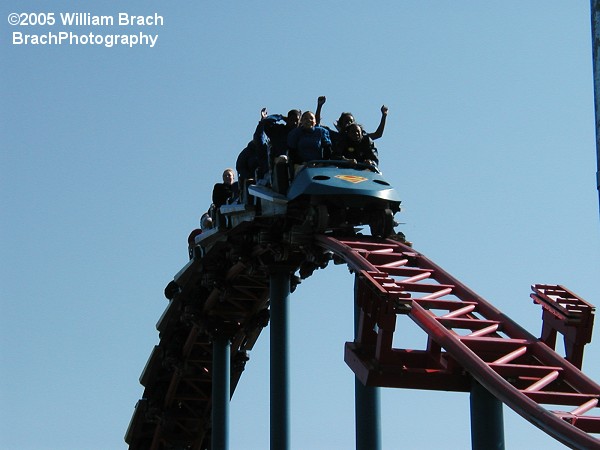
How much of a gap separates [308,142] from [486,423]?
16.8ft

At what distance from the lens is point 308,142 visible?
15.3 metres

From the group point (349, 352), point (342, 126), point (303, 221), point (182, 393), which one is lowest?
point (182, 393)

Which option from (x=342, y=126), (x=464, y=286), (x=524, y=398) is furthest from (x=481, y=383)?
(x=342, y=126)

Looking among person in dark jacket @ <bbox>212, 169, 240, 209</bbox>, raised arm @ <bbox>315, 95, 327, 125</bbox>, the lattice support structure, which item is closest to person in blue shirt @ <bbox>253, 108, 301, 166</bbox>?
raised arm @ <bbox>315, 95, 327, 125</bbox>

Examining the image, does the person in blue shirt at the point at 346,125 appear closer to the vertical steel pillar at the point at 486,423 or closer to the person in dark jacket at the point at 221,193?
the person in dark jacket at the point at 221,193

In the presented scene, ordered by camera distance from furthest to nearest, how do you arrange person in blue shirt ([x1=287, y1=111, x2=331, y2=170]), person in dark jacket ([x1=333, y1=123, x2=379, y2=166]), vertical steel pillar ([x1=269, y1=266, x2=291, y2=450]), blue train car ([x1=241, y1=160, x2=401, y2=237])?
vertical steel pillar ([x1=269, y1=266, x2=291, y2=450]) → person in dark jacket ([x1=333, y1=123, x2=379, y2=166]) → person in blue shirt ([x1=287, y1=111, x2=331, y2=170]) → blue train car ([x1=241, y1=160, x2=401, y2=237])

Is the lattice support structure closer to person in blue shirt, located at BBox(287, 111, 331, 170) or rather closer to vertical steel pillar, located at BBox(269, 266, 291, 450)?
person in blue shirt, located at BBox(287, 111, 331, 170)

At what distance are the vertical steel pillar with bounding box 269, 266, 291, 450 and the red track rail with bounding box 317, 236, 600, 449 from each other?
13.6 ft

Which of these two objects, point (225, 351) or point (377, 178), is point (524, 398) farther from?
point (225, 351)

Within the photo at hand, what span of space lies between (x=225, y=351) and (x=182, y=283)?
1.13 metres

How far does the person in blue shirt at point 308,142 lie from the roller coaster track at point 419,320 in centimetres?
92

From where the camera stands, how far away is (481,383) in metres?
10.8

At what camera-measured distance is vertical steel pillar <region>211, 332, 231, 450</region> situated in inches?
750

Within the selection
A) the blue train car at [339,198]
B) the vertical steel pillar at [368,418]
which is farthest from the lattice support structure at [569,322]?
the vertical steel pillar at [368,418]
